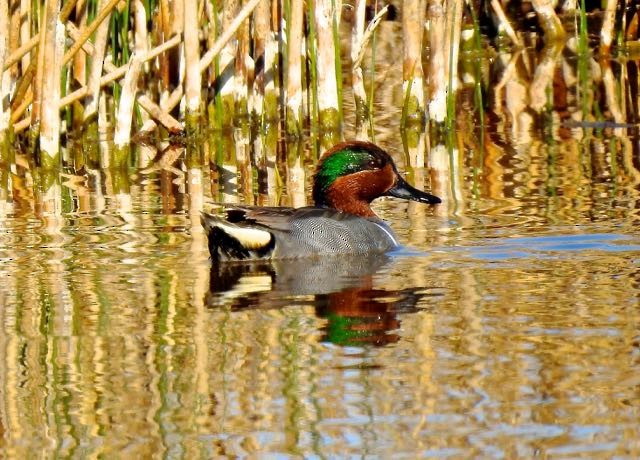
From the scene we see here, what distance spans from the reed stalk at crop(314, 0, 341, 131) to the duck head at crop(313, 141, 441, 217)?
2.46 m

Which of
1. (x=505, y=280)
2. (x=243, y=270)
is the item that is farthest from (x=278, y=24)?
(x=505, y=280)

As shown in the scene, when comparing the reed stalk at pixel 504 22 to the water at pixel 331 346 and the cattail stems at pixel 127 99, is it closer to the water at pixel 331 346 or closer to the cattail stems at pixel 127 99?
the cattail stems at pixel 127 99

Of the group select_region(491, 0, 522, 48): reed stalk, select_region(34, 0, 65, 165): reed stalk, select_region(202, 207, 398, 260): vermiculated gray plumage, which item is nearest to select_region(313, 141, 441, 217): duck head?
select_region(202, 207, 398, 260): vermiculated gray plumage

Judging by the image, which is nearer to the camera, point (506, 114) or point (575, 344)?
point (575, 344)

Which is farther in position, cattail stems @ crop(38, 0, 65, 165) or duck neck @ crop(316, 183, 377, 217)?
cattail stems @ crop(38, 0, 65, 165)

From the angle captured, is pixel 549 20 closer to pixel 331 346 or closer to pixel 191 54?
pixel 191 54

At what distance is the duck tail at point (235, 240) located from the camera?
23.1ft

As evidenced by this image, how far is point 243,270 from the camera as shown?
7094 millimetres

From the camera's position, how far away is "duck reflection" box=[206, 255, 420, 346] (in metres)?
5.66

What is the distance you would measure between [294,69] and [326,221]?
11.4ft

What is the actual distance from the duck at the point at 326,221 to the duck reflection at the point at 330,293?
63 millimetres

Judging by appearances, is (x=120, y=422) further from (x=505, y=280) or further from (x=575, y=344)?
(x=505, y=280)

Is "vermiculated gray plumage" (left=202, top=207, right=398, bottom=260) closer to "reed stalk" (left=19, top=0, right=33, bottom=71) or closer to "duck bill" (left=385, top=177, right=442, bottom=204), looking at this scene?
Answer: "duck bill" (left=385, top=177, right=442, bottom=204)

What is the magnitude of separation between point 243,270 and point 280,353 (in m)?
1.90
